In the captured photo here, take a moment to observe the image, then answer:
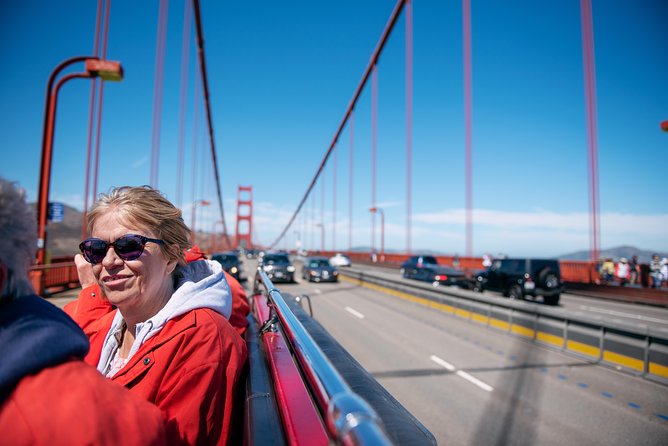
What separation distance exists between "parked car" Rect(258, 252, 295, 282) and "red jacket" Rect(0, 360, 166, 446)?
16512mm

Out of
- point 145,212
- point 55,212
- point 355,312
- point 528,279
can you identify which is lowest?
point 355,312

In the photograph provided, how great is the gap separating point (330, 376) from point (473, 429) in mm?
3312

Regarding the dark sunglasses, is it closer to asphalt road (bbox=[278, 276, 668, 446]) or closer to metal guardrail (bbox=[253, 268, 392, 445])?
metal guardrail (bbox=[253, 268, 392, 445])

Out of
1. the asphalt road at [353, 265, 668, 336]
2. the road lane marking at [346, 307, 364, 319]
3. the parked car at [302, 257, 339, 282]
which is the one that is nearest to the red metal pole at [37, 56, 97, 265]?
the road lane marking at [346, 307, 364, 319]

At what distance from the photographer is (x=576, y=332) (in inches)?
245

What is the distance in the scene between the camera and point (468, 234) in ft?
68.9

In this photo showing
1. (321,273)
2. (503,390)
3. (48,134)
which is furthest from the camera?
(321,273)

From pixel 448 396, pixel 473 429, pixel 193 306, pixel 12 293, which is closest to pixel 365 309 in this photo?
pixel 448 396

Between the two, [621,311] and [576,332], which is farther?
[621,311]

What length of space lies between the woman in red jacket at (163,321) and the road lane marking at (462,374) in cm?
398

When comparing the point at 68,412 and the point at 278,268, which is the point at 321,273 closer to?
the point at 278,268

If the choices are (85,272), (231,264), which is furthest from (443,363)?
(231,264)

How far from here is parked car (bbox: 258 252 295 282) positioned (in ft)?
57.8

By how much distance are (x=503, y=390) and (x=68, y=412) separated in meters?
4.88
